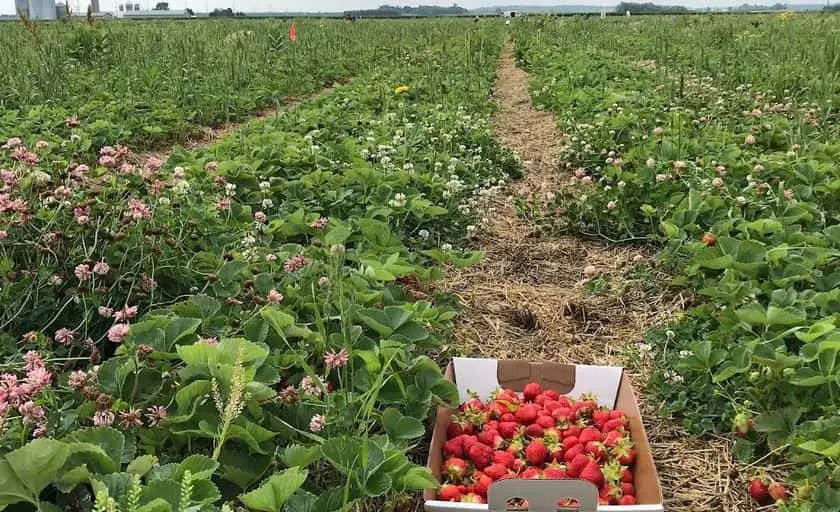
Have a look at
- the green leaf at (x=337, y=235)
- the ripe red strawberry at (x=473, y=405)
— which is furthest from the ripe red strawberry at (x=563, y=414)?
the green leaf at (x=337, y=235)

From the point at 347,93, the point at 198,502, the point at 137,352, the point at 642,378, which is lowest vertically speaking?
the point at 642,378

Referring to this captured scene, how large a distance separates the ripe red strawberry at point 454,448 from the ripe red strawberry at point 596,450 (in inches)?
13.8

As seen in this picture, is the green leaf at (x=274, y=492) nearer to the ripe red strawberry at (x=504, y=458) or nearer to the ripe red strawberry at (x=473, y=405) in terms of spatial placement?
the ripe red strawberry at (x=504, y=458)

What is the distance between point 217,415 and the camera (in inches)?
68.8

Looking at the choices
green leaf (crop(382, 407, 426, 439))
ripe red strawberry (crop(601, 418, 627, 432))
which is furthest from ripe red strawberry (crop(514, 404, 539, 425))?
green leaf (crop(382, 407, 426, 439))

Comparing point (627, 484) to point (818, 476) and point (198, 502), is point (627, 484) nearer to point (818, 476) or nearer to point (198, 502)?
point (818, 476)

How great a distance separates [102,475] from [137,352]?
402 millimetres

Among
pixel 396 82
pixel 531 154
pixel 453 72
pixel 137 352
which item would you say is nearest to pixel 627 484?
pixel 137 352

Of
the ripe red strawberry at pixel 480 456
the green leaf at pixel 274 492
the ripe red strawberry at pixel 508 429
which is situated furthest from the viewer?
the ripe red strawberry at pixel 508 429

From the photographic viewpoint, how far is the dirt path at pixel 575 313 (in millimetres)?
2293

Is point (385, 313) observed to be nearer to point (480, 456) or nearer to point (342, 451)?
point (480, 456)

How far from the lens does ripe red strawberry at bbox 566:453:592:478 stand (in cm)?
206

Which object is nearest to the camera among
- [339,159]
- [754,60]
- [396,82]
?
[339,159]

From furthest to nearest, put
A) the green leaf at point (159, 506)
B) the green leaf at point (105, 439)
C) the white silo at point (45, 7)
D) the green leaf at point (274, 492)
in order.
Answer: the white silo at point (45, 7) < the green leaf at point (105, 439) < the green leaf at point (274, 492) < the green leaf at point (159, 506)
